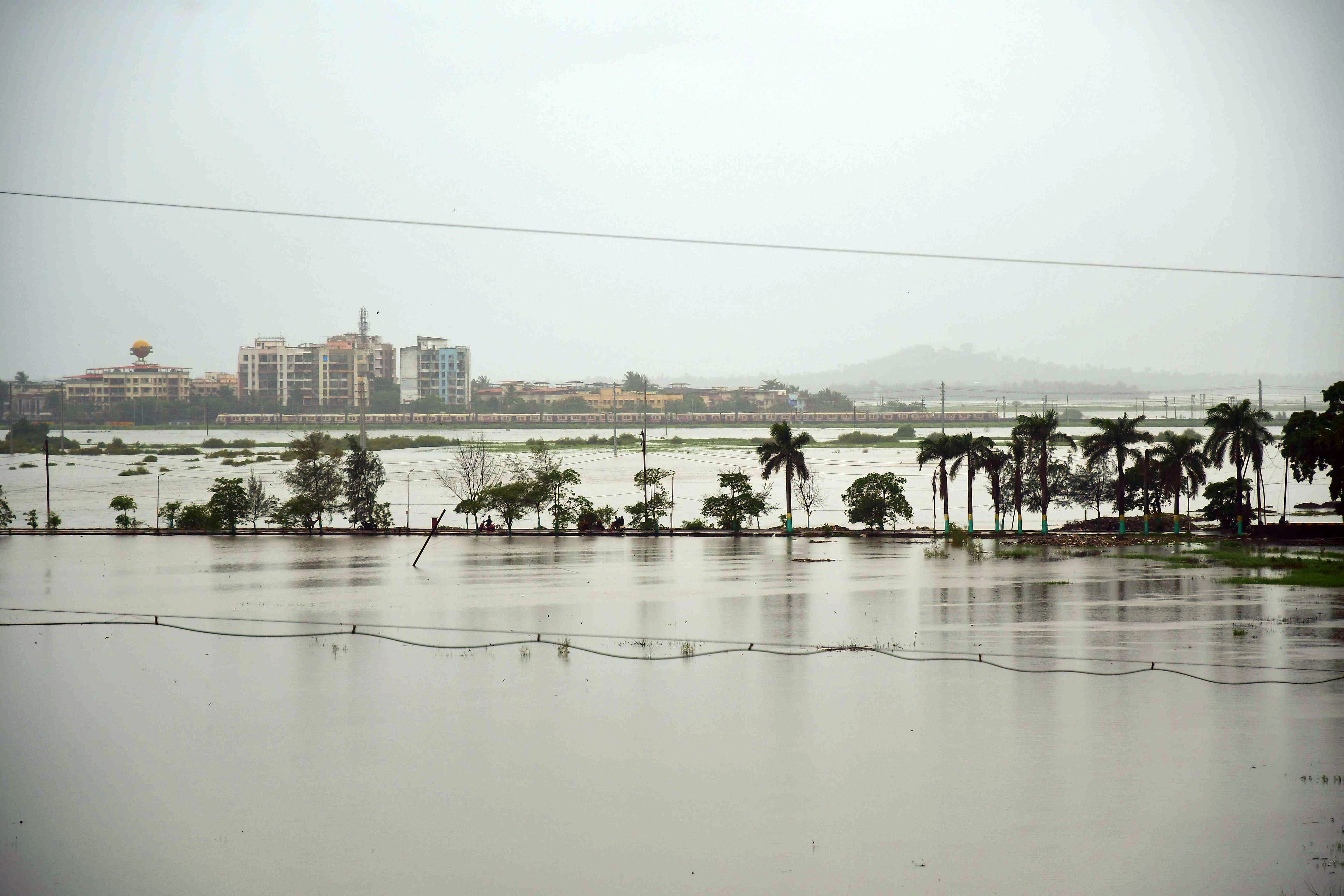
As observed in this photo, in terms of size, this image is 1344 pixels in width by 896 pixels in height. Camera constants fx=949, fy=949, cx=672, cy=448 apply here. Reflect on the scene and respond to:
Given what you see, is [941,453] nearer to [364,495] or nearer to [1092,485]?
[1092,485]

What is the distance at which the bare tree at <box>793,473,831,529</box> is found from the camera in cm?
3522

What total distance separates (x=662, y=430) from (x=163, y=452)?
2061 inches

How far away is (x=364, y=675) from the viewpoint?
434 inches

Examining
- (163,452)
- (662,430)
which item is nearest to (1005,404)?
(662,430)

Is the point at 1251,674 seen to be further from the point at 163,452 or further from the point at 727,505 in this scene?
the point at 163,452

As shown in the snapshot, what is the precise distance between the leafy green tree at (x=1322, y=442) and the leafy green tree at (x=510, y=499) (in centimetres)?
2426

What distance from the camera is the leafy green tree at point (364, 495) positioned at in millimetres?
33469

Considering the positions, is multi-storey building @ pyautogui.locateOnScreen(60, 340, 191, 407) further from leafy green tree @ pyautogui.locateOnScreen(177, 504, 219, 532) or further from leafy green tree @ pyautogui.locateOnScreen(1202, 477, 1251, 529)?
leafy green tree @ pyautogui.locateOnScreen(1202, 477, 1251, 529)

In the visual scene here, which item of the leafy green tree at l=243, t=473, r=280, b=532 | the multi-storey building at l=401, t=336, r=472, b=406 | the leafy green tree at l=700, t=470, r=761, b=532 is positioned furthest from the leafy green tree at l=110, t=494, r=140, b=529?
the multi-storey building at l=401, t=336, r=472, b=406

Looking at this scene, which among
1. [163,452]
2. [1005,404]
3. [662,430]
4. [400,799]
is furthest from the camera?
[1005,404]

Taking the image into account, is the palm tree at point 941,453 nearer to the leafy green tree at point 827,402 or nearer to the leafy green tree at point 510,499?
the leafy green tree at point 510,499

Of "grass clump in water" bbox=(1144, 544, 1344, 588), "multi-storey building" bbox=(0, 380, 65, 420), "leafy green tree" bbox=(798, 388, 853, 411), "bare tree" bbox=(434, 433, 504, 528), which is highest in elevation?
"leafy green tree" bbox=(798, 388, 853, 411)

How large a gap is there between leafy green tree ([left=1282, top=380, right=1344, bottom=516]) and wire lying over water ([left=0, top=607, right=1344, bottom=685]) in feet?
64.4

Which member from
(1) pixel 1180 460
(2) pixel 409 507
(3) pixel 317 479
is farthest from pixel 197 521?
(1) pixel 1180 460
